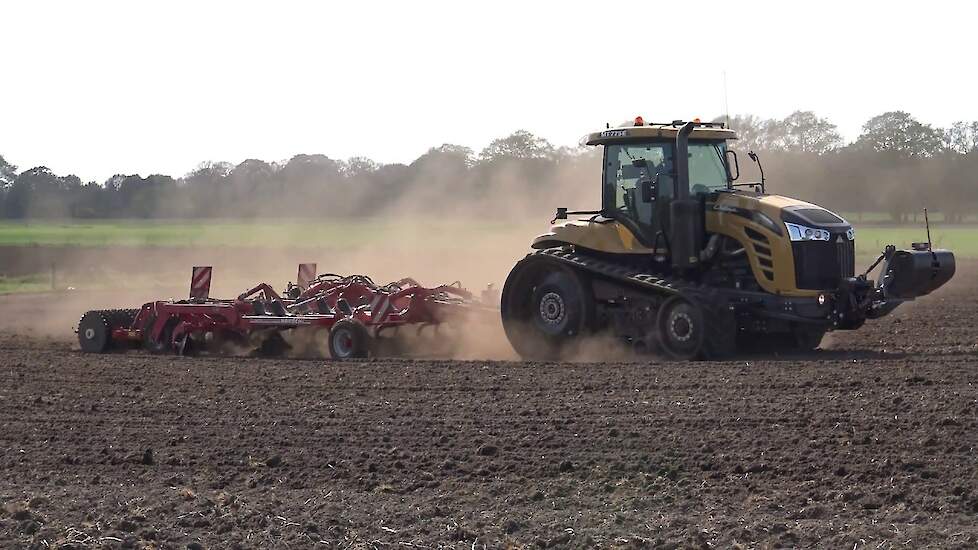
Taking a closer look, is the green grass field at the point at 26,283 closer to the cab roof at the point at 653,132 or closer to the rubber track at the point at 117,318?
the rubber track at the point at 117,318

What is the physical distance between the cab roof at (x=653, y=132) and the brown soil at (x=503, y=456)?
263 cm

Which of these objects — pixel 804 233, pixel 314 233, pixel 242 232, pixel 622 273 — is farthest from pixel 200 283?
pixel 242 232

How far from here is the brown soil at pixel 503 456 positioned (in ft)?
23.0

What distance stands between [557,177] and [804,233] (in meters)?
12.5

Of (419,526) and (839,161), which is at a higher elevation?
(839,161)

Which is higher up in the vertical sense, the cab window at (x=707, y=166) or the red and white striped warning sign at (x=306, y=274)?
the cab window at (x=707, y=166)

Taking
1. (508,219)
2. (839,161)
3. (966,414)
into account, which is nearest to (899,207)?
(839,161)

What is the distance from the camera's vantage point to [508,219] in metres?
27.7

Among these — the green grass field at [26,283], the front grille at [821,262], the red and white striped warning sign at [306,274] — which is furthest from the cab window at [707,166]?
the green grass field at [26,283]

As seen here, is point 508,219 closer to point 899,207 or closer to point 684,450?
point 899,207

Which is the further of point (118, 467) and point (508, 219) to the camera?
point (508, 219)

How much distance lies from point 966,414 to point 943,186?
31.6 metres

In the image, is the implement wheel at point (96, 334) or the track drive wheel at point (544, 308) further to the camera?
A: the implement wheel at point (96, 334)

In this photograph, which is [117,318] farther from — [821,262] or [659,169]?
[821,262]
